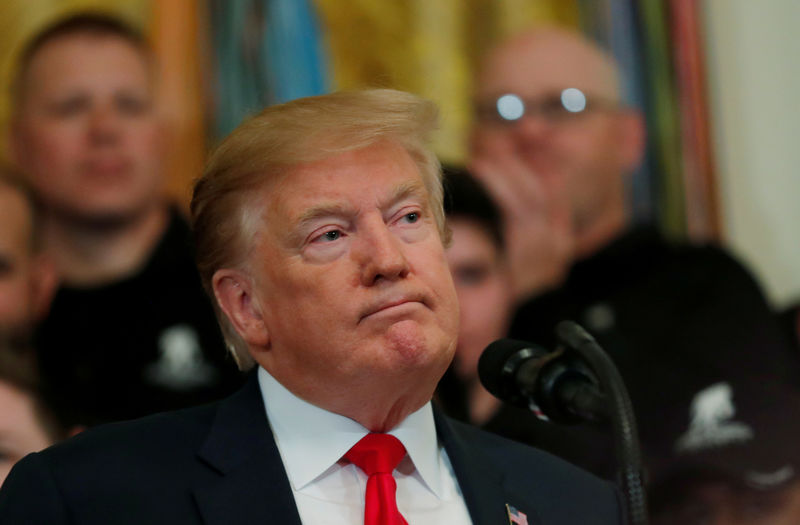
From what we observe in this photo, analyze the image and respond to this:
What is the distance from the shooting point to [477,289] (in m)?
3.85

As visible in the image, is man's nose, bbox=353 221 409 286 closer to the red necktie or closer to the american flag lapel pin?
the red necktie

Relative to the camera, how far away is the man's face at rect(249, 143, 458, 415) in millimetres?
1972

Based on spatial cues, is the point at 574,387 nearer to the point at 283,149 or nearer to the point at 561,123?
the point at 283,149

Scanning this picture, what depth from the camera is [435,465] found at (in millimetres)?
2145

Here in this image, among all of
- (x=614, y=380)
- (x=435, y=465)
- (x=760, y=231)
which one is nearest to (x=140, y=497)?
(x=435, y=465)

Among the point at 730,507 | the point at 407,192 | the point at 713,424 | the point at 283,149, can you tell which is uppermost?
the point at 283,149

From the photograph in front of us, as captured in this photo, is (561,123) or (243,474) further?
(561,123)

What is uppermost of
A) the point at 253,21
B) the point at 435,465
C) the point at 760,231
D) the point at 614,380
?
the point at 253,21

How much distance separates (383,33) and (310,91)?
38 cm

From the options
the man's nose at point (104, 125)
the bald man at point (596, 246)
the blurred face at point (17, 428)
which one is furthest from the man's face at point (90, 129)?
the bald man at point (596, 246)

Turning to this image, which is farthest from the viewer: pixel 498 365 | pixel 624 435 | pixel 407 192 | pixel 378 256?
pixel 407 192

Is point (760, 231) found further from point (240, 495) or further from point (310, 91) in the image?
point (240, 495)

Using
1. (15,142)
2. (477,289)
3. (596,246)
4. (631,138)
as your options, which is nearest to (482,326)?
(477,289)

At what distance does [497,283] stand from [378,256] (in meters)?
1.93
